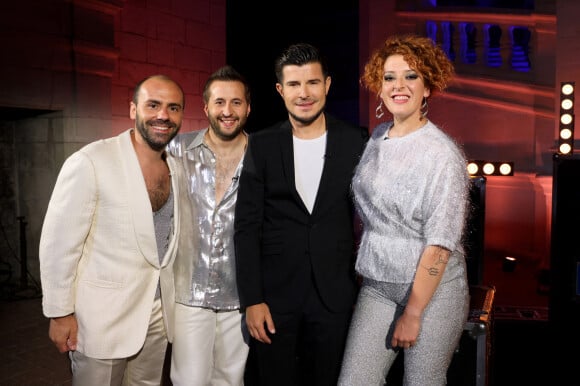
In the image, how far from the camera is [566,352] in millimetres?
4199

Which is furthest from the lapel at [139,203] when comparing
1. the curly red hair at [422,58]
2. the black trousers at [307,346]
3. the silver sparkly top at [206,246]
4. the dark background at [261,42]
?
the dark background at [261,42]

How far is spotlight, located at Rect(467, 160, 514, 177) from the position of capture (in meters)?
5.70

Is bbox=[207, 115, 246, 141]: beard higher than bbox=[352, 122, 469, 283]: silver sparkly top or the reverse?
higher

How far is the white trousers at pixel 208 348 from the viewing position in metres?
2.47

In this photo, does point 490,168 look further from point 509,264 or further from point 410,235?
point 410,235

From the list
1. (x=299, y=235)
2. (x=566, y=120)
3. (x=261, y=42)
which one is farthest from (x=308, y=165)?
(x=261, y=42)

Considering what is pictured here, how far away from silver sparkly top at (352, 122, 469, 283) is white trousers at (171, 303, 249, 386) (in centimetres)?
92

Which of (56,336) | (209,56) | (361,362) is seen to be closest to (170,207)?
(56,336)

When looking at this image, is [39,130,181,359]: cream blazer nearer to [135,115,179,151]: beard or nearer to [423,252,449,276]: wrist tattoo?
[135,115,179,151]: beard

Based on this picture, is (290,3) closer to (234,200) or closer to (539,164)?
(539,164)

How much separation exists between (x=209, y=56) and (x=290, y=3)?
231 centimetres

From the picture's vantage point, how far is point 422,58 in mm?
1837

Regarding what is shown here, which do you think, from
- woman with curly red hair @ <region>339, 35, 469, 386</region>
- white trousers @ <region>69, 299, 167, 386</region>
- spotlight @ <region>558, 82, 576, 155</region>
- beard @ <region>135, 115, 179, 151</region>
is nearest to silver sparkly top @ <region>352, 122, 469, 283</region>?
woman with curly red hair @ <region>339, 35, 469, 386</region>

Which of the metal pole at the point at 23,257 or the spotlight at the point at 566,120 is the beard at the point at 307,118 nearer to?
the metal pole at the point at 23,257
